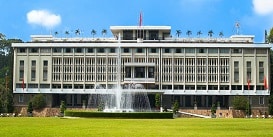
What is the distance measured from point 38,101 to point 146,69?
72.0ft

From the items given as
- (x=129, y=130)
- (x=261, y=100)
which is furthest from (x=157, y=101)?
(x=129, y=130)

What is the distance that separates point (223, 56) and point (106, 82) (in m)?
23.6

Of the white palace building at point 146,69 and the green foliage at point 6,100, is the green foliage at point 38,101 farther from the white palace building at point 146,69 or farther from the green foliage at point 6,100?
the green foliage at point 6,100

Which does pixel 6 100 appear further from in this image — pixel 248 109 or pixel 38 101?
pixel 248 109

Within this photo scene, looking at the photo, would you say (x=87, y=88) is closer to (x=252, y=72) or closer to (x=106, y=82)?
(x=106, y=82)

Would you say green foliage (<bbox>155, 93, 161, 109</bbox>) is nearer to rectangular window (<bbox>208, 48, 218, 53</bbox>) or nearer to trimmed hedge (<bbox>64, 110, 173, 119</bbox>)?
rectangular window (<bbox>208, 48, 218, 53</bbox>)

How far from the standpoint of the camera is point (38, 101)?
98.8m

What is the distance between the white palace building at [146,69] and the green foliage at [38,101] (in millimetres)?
3657

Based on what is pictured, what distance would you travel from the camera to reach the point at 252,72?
103750 millimetres

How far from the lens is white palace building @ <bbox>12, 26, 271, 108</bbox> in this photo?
10388cm

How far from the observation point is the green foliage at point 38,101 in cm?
9881

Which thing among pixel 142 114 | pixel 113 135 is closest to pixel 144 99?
pixel 142 114

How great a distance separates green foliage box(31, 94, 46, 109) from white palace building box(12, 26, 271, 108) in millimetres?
3657

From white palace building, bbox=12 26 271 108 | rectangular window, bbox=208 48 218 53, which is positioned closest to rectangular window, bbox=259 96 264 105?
white palace building, bbox=12 26 271 108
